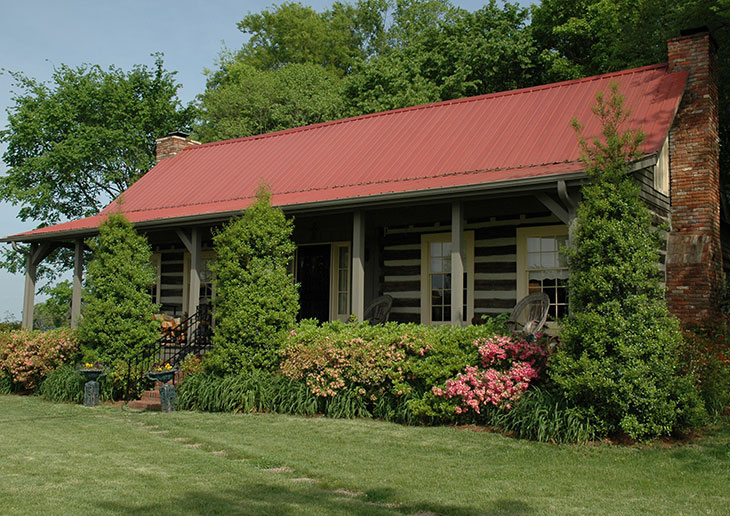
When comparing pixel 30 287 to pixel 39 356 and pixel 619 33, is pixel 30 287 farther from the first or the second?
pixel 619 33

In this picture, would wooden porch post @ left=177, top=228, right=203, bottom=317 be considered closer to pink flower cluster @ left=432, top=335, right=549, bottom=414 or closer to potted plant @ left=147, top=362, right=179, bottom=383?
potted plant @ left=147, top=362, right=179, bottom=383

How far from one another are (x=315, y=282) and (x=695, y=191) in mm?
7742

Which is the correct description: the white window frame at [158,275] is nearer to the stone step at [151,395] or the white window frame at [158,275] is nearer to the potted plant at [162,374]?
the stone step at [151,395]

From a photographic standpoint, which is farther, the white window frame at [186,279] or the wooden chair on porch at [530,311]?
the white window frame at [186,279]

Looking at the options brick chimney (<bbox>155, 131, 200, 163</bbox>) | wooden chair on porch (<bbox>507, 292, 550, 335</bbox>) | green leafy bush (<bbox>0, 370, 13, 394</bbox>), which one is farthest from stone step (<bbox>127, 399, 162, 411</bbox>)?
brick chimney (<bbox>155, 131, 200, 163</bbox>)

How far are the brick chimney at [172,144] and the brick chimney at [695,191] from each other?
13.4 meters

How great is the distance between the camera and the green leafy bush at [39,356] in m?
13.7

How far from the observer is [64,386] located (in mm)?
12812

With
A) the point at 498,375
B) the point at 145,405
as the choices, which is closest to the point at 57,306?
the point at 145,405

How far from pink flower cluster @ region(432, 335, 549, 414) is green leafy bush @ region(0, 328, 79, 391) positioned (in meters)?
8.23

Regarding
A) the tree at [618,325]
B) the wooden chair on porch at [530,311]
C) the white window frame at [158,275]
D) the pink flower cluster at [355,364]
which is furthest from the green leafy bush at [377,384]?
the white window frame at [158,275]

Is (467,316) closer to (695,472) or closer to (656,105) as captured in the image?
(656,105)

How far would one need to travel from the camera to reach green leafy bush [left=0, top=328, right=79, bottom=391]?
1373cm

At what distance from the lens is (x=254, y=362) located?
1107 centimetres
